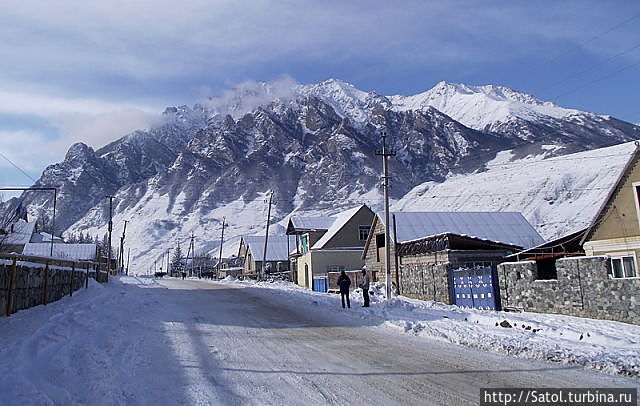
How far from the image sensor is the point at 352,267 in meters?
51.8

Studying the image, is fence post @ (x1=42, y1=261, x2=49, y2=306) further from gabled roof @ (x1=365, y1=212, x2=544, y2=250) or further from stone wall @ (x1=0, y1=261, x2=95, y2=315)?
gabled roof @ (x1=365, y1=212, x2=544, y2=250)

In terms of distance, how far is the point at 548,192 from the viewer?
123m

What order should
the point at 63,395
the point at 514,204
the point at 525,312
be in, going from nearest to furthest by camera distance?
1. the point at 63,395
2. the point at 525,312
3. the point at 514,204

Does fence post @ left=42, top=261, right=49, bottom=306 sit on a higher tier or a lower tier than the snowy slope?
lower

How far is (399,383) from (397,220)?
3133 centimetres

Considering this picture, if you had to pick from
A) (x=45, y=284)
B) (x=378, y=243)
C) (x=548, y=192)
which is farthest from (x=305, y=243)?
(x=548, y=192)

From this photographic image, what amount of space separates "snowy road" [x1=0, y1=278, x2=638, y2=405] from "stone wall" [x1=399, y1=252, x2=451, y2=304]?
12219 millimetres

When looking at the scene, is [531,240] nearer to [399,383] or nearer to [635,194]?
[635,194]

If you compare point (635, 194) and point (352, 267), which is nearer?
point (635, 194)

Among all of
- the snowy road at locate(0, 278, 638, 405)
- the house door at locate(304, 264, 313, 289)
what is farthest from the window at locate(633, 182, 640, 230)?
the house door at locate(304, 264, 313, 289)

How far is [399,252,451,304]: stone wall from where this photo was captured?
26.6 metres

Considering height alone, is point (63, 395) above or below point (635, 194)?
below

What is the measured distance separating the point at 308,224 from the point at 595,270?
140 feet

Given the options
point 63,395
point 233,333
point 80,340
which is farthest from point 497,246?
point 63,395
